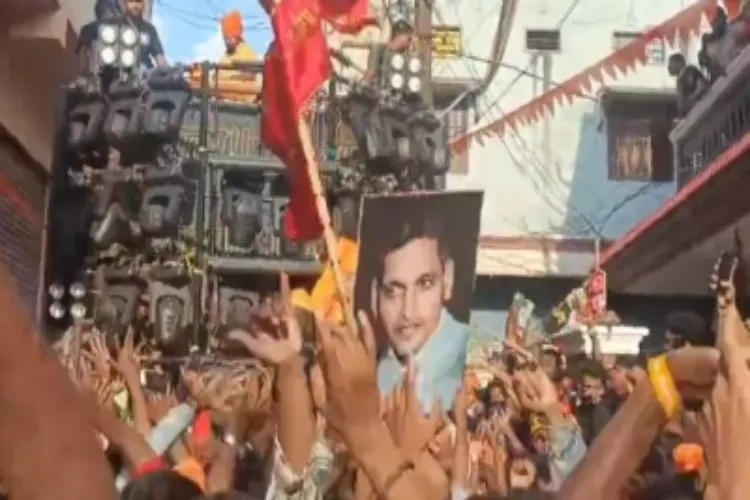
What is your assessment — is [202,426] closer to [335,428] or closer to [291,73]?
[335,428]

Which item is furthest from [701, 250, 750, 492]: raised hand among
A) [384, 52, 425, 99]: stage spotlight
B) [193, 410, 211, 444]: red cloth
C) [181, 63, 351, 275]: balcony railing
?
[384, 52, 425, 99]: stage spotlight

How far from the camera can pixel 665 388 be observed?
2.27 metres

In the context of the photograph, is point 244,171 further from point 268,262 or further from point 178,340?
point 178,340

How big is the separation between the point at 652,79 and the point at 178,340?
11.5m

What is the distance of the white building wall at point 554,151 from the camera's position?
21609mm

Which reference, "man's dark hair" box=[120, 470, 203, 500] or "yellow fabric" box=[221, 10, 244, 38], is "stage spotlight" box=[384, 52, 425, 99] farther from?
"man's dark hair" box=[120, 470, 203, 500]

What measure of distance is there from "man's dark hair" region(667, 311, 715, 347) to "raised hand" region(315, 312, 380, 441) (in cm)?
394

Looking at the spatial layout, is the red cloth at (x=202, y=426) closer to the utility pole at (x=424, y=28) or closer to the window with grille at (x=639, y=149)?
the utility pole at (x=424, y=28)

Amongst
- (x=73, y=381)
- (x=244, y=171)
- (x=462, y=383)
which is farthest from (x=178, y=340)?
(x=73, y=381)

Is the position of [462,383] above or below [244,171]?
below

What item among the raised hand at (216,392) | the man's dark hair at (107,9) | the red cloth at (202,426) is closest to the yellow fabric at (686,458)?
the raised hand at (216,392)

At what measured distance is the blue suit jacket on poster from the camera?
22.7ft

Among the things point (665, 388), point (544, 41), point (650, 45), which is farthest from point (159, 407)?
point (544, 41)

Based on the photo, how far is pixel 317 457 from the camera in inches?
140
